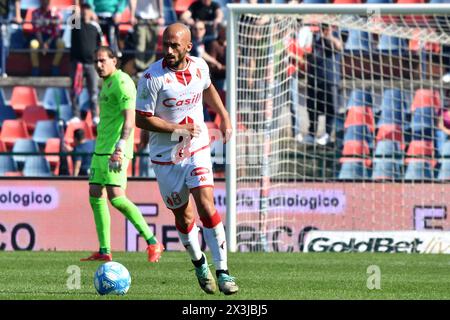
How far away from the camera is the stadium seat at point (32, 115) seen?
2145 cm

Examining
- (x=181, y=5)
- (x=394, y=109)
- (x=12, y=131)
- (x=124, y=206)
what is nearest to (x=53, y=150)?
(x=12, y=131)

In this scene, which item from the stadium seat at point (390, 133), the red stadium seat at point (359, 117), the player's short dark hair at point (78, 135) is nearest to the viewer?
the stadium seat at point (390, 133)

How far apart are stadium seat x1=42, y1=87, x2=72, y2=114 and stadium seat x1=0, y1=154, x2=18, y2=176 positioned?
3.76 meters

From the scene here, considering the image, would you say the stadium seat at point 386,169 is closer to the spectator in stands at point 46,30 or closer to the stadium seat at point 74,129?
the stadium seat at point 74,129

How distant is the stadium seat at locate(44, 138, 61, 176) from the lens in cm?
1742

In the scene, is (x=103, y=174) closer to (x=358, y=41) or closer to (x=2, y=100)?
(x=358, y=41)

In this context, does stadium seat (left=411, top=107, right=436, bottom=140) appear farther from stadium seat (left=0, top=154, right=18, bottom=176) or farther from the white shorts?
the white shorts

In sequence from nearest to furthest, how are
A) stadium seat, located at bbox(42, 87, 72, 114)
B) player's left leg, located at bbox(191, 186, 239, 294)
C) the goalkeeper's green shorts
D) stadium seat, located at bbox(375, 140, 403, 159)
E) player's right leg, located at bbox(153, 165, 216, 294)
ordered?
player's left leg, located at bbox(191, 186, 239, 294) → player's right leg, located at bbox(153, 165, 216, 294) → the goalkeeper's green shorts → stadium seat, located at bbox(375, 140, 403, 159) → stadium seat, located at bbox(42, 87, 72, 114)

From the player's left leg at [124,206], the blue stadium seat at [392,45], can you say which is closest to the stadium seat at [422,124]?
the blue stadium seat at [392,45]

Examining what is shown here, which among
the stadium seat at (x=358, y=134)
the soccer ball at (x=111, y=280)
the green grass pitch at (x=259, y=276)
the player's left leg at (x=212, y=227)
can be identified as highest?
the stadium seat at (x=358, y=134)

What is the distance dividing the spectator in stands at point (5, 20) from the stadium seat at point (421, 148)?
8079 millimetres

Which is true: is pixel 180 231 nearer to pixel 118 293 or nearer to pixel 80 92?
pixel 118 293

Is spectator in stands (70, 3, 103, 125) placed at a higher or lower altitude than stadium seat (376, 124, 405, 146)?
higher

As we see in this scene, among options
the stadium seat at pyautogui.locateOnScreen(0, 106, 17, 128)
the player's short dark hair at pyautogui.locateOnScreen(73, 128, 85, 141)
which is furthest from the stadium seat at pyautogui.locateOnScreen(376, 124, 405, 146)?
the stadium seat at pyautogui.locateOnScreen(0, 106, 17, 128)
